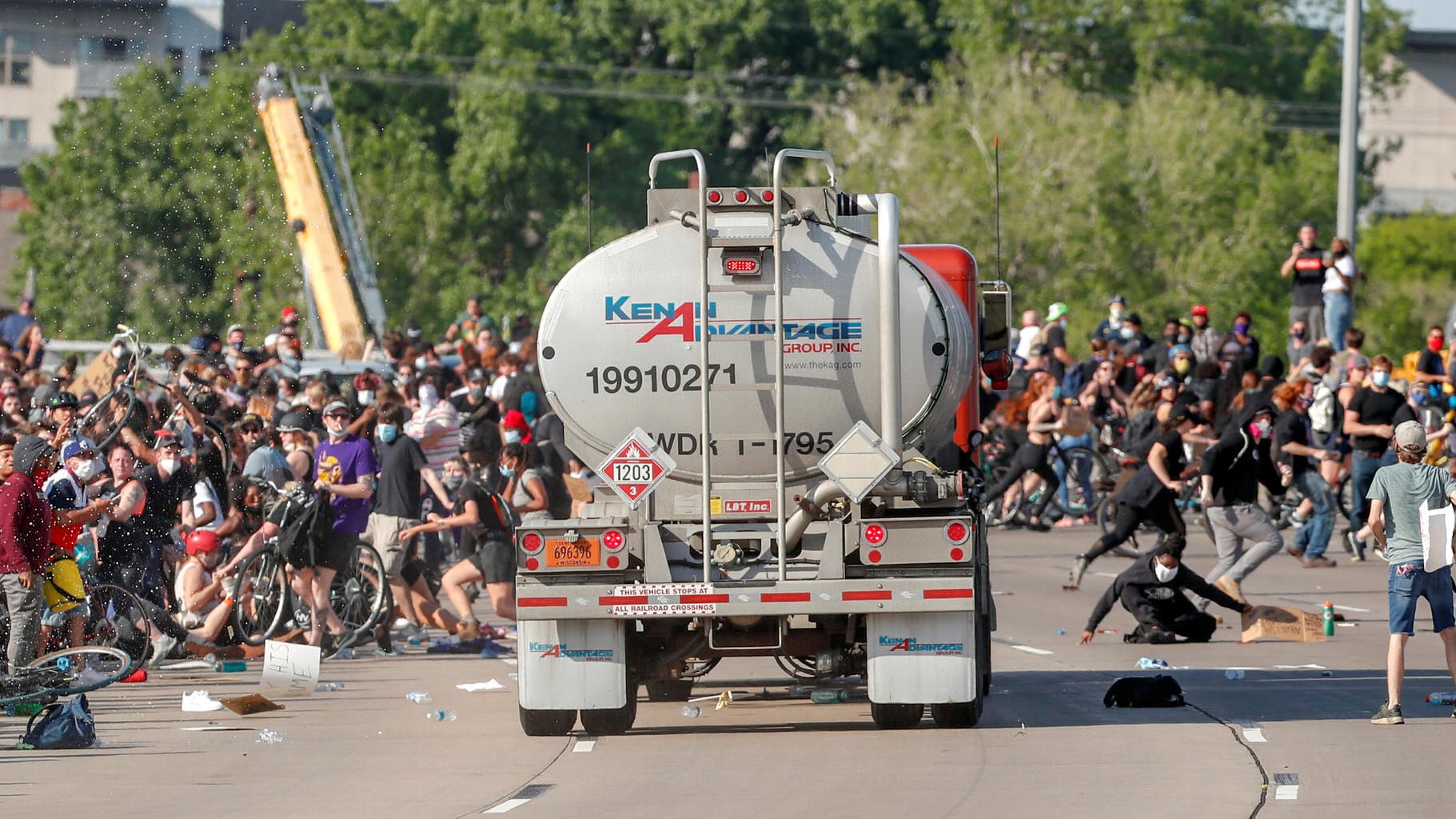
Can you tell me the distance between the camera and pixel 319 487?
17188 mm

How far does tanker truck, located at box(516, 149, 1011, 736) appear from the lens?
12.3 m

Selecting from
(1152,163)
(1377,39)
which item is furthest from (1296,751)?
(1377,39)

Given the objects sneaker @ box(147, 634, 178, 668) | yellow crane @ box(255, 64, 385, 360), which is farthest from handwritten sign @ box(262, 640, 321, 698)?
yellow crane @ box(255, 64, 385, 360)

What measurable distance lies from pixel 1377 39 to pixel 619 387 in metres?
78.5

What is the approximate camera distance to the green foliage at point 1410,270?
70.7 metres

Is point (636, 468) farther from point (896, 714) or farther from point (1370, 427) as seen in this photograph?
point (1370, 427)

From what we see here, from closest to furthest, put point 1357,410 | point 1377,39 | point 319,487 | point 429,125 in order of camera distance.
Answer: point 319,487 → point 1357,410 → point 429,125 → point 1377,39

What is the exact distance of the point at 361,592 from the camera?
17.8 metres

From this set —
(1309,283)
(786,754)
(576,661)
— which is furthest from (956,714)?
(1309,283)

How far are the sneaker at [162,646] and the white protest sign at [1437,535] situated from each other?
367 inches

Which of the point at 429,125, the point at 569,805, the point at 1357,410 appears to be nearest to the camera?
the point at 569,805

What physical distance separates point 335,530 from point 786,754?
637cm

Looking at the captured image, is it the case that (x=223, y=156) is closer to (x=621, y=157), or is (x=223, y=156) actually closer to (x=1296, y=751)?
(x=621, y=157)

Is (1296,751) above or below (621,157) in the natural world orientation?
below
